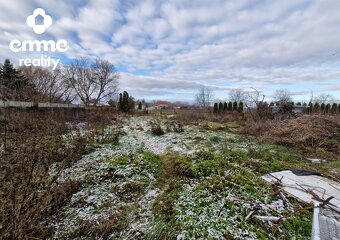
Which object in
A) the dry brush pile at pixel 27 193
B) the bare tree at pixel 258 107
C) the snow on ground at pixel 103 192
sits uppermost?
the bare tree at pixel 258 107

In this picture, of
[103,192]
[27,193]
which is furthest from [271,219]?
[27,193]

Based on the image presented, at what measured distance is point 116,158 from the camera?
430 cm

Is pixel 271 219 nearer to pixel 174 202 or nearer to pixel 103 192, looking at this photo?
pixel 174 202

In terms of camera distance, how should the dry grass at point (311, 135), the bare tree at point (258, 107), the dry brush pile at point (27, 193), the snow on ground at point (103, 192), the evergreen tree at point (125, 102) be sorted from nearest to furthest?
1. the dry brush pile at point (27, 193)
2. the snow on ground at point (103, 192)
3. the dry grass at point (311, 135)
4. the bare tree at point (258, 107)
5. the evergreen tree at point (125, 102)

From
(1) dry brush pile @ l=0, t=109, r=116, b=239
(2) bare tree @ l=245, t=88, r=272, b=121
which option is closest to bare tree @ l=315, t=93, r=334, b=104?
(2) bare tree @ l=245, t=88, r=272, b=121

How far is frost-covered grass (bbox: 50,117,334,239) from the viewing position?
221 centimetres

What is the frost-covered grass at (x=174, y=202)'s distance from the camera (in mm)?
2213

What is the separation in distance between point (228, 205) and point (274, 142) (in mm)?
5368

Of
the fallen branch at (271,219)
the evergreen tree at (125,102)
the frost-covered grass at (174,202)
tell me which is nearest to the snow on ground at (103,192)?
the frost-covered grass at (174,202)

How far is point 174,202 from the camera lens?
2758 mm

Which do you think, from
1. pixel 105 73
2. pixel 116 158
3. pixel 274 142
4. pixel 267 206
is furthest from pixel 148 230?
pixel 105 73

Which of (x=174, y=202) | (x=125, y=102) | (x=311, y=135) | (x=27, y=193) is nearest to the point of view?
(x=27, y=193)

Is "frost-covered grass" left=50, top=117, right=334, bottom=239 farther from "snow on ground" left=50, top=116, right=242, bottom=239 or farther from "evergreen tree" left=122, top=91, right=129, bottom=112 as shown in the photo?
"evergreen tree" left=122, top=91, right=129, bottom=112

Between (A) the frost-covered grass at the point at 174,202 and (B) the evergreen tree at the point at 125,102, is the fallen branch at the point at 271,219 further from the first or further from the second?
(B) the evergreen tree at the point at 125,102
